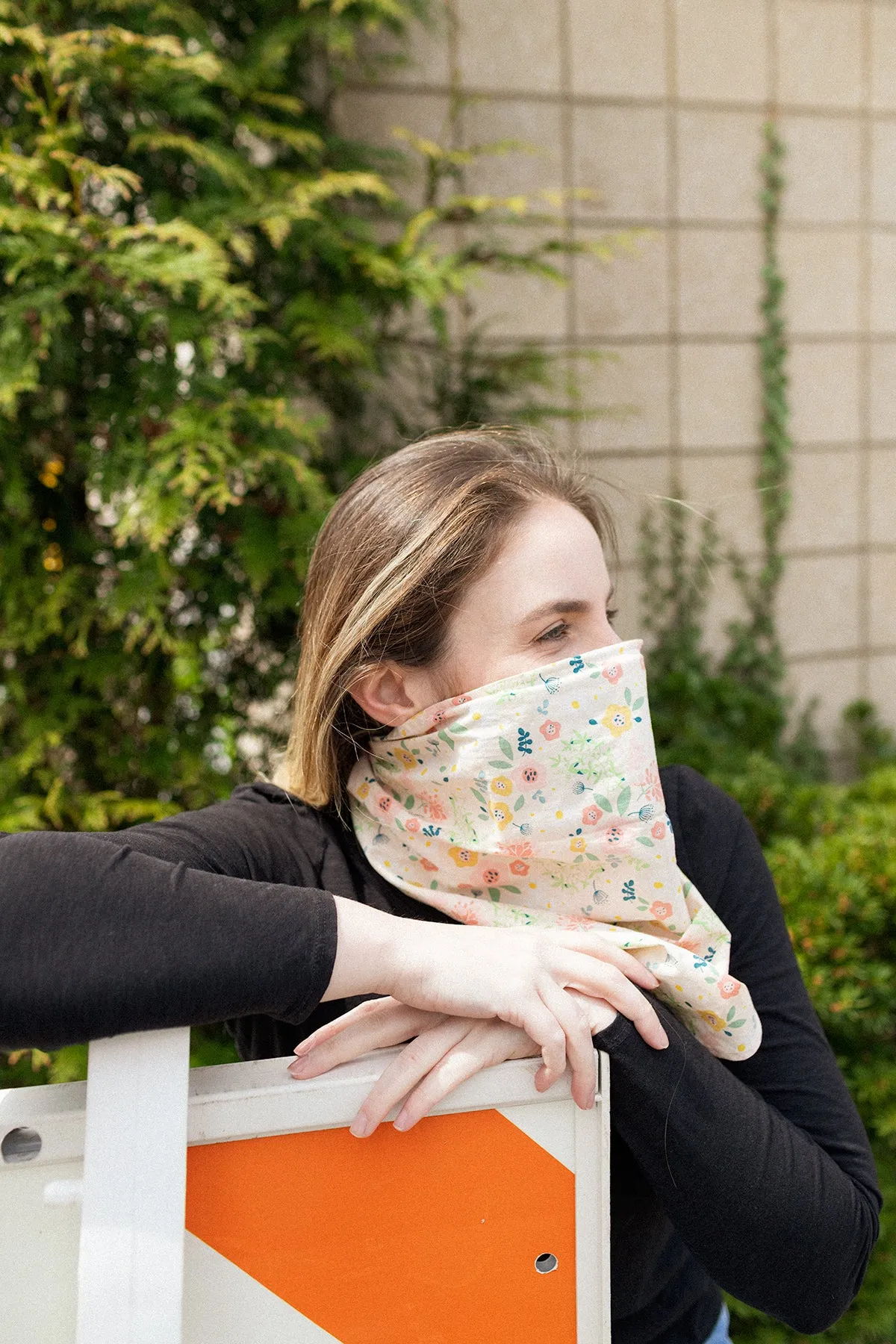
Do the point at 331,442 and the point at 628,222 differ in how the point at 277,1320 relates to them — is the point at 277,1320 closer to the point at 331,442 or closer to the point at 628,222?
the point at 331,442

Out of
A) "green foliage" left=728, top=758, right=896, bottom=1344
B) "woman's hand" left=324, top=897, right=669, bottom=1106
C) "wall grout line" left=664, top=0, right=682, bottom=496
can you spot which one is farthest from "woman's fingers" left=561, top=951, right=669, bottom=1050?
"wall grout line" left=664, top=0, right=682, bottom=496

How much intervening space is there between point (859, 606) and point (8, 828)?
9.65ft

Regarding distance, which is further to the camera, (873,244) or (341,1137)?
(873,244)

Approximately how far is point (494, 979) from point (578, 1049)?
10 cm

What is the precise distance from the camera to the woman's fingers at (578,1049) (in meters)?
0.93

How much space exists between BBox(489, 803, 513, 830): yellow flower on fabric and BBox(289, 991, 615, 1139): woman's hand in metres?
0.23

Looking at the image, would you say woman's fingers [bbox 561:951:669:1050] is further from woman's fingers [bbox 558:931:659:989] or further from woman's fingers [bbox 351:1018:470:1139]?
woman's fingers [bbox 351:1018:470:1139]

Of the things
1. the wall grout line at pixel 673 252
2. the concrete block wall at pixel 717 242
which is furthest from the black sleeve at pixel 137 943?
the wall grout line at pixel 673 252

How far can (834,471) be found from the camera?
12.3 ft

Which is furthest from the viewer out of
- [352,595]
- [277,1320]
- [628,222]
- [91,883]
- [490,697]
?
[628,222]

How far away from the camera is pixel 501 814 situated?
1.21 m

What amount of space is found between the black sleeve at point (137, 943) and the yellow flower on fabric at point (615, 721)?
0.39 m

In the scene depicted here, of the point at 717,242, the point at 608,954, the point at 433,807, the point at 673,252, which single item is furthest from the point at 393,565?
the point at 717,242

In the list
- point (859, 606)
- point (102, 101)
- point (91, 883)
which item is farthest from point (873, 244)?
point (91, 883)
